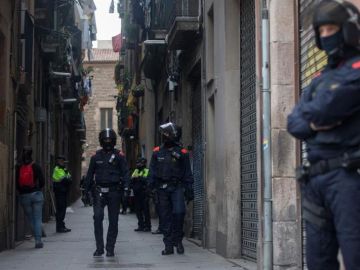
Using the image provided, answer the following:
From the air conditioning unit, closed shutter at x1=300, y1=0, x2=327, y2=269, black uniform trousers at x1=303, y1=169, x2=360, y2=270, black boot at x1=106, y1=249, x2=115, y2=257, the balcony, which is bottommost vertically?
black boot at x1=106, y1=249, x2=115, y2=257

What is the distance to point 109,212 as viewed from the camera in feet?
37.5

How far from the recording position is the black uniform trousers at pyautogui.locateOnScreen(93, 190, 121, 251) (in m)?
11.4

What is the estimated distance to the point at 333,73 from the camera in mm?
4031

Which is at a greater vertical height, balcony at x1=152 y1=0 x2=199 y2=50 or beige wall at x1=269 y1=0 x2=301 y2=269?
balcony at x1=152 y1=0 x2=199 y2=50

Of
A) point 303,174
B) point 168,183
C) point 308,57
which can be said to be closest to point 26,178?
point 168,183

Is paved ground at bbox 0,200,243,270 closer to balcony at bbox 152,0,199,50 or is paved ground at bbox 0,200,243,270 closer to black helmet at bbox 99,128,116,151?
black helmet at bbox 99,128,116,151

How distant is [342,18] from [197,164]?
12.2 meters

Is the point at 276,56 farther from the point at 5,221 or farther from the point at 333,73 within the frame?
the point at 5,221

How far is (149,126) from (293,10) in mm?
20300

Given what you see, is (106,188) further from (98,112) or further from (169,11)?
(98,112)

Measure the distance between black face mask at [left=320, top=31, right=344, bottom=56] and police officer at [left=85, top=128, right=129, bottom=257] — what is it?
7663mm

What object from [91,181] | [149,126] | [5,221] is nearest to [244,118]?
[91,181]

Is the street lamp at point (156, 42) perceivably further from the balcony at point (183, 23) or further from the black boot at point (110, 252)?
the black boot at point (110, 252)

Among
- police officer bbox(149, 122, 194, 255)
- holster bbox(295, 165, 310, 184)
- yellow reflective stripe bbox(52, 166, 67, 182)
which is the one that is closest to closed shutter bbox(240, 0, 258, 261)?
police officer bbox(149, 122, 194, 255)
